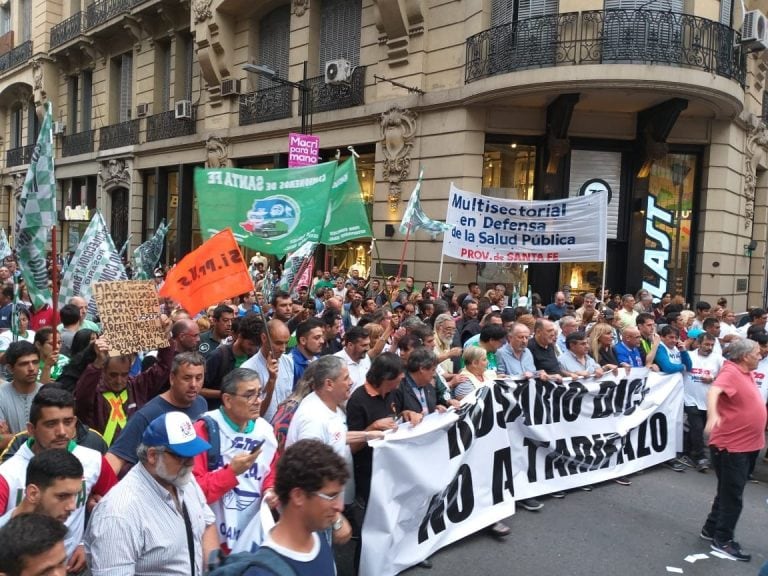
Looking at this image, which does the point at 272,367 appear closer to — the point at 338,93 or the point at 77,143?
the point at 338,93

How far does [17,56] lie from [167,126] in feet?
50.5

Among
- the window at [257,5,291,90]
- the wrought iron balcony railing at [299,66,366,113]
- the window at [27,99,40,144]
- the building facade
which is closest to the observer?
the building facade

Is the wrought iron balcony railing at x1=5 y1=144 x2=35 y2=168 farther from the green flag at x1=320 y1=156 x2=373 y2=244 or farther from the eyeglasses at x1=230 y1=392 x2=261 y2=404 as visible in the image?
the eyeglasses at x1=230 y1=392 x2=261 y2=404

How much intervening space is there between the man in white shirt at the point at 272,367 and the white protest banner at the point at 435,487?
3.40ft

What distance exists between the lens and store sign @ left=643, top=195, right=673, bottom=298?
1415 cm

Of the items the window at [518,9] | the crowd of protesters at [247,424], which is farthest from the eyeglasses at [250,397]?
the window at [518,9]

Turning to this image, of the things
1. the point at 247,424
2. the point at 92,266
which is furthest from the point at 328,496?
the point at 92,266

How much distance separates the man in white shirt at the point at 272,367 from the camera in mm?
4617

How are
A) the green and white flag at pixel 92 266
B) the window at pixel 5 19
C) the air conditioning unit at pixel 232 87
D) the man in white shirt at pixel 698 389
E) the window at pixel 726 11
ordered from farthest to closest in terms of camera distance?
the window at pixel 5 19 < the air conditioning unit at pixel 232 87 < the window at pixel 726 11 < the man in white shirt at pixel 698 389 < the green and white flag at pixel 92 266

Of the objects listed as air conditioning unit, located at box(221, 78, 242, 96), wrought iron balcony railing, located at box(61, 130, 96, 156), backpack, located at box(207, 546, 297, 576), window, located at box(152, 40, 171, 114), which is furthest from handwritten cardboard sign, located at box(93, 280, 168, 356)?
wrought iron balcony railing, located at box(61, 130, 96, 156)

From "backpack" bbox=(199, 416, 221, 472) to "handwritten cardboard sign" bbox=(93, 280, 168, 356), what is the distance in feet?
4.26

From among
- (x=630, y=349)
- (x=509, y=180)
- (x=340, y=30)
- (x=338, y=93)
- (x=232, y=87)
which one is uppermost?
(x=340, y=30)

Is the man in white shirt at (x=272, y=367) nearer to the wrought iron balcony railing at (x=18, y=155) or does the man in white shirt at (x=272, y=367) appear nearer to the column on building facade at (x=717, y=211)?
the column on building facade at (x=717, y=211)

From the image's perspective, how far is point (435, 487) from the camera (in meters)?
4.39
